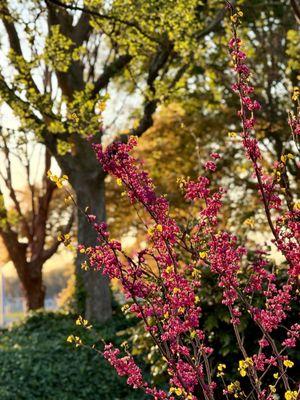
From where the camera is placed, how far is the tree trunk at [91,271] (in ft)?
53.3

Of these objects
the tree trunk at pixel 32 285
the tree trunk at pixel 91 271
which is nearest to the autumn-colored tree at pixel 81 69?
the tree trunk at pixel 91 271

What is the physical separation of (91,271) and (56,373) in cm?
516

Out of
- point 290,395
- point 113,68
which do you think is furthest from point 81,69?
point 290,395

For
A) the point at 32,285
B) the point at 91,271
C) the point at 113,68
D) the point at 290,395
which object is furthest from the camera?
the point at 32,285

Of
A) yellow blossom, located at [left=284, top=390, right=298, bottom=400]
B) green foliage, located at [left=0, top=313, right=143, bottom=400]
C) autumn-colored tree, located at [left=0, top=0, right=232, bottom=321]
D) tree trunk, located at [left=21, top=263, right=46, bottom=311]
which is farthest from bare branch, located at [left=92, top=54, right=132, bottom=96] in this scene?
yellow blossom, located at [left=284, top=390, right=298, bottom=400]

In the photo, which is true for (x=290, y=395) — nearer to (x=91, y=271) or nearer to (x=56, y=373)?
(x=56, y=373)

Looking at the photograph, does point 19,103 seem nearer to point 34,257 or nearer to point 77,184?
point 77,184

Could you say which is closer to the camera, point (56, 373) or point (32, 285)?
point (56, 373)

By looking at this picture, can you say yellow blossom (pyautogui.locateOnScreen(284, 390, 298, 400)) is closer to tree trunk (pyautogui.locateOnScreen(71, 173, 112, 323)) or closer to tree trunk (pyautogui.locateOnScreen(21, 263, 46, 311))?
tree trunk (pyautogui.locateOnScreen(71, 173, 112, 323))

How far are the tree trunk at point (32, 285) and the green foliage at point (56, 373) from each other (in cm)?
760

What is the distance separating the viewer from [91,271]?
16312mm

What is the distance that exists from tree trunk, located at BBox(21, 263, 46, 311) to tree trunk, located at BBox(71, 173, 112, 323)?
5.44 meters

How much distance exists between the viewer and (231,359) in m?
8.37

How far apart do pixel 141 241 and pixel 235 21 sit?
2430 centimetres
